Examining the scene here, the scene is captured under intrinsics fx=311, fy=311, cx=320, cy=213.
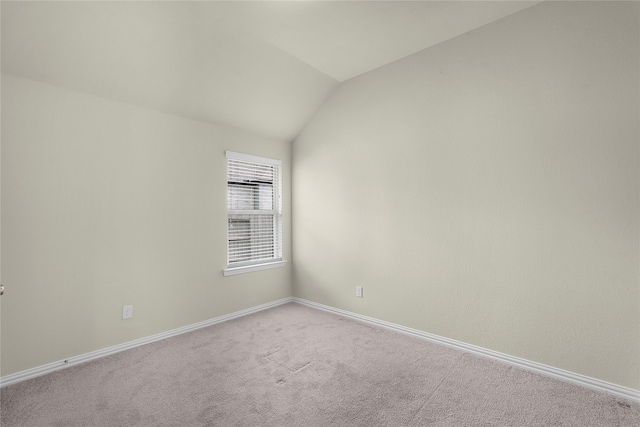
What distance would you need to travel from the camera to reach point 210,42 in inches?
102

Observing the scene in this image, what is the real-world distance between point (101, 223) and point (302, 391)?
214cm

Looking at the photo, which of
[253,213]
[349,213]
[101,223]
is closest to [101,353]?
[101,223]

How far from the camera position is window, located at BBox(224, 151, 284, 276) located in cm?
366

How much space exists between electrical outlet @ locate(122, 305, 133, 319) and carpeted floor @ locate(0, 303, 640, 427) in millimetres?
303

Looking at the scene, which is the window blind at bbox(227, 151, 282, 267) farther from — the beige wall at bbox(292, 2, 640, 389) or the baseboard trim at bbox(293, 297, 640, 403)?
the baseboard trim at bbox(293, 297, 640, 403)

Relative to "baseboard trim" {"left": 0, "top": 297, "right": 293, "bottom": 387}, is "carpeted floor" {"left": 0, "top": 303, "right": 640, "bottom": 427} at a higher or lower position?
lower

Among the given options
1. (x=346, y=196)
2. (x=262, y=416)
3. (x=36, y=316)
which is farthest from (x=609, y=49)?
(x=36, y=316)

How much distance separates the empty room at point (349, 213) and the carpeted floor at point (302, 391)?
0.02 m

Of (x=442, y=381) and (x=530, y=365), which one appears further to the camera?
(x=530, y=365)

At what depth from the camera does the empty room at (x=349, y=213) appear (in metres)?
2.04

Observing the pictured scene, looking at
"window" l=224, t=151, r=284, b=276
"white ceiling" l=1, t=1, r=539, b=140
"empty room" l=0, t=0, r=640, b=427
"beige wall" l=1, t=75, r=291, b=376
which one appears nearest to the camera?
"empty room" l=0, t=0, r=640, b=427

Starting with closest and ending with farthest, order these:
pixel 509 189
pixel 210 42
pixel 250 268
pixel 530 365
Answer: pixel 530 365, pixel 509 189, pixel 210 42, pixel 250 268

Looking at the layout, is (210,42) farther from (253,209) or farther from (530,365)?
(530,365)

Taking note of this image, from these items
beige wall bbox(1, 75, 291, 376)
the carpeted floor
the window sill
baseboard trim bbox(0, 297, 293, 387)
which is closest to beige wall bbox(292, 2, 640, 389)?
the carpeted floor
